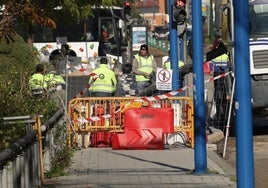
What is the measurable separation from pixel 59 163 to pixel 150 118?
362 centimetres

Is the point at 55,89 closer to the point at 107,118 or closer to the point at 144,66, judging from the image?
the point at 107,118

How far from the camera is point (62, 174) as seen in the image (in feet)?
40.9

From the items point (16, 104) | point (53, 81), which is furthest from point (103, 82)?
point (16, 104)

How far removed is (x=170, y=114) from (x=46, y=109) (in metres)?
3.54

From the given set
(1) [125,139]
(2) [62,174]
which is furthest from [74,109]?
(2) [62,174]

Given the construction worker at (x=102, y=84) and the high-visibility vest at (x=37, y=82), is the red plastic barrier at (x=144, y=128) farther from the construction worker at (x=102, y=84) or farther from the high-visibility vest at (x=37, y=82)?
the construction worker at (x=102, y=84)

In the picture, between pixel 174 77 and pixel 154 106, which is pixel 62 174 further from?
pixel 174 77

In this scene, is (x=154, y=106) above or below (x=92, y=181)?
above

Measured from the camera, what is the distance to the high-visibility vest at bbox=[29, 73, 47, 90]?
15.8m

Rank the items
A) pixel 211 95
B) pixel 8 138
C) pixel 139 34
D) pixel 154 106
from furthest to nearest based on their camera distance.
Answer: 1. pixel 139 34
2. pixel 211 95
3. pixel 154 106
4. pixel 8 138

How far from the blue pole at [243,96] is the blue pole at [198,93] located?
518 centimetres

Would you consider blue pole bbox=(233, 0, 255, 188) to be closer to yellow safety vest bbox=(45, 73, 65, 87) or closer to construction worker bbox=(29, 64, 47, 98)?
construction worker bbox=(29, 64, 47, 98)

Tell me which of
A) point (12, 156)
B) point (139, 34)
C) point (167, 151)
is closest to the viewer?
point (12, 156)

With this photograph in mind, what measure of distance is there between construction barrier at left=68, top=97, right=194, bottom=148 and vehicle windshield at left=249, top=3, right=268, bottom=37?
10.4 ft
